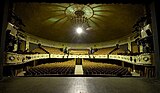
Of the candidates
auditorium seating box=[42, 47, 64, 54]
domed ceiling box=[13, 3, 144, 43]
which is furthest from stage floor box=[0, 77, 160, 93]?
auditorium seating box=[42, 47, 64, 54]

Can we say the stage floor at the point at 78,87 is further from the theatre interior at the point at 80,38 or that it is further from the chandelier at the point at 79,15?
the chandelier at the point at 79,15

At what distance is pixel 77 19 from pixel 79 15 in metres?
0.52

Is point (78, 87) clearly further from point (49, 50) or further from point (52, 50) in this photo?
point (52, 50)

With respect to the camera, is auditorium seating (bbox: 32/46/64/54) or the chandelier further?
auditorium seating (bbox: 32/46/64/54)

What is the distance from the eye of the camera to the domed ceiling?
5441 mm

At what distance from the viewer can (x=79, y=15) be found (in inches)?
272

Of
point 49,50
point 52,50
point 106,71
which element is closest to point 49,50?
point 49,50

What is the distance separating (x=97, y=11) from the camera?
631cm

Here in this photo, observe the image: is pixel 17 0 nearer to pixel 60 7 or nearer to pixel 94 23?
pixel 60 7

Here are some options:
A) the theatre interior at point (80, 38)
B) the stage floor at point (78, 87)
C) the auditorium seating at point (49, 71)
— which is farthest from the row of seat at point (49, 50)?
the stage floor at point (78, 87)

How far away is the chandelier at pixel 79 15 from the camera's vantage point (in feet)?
20.3

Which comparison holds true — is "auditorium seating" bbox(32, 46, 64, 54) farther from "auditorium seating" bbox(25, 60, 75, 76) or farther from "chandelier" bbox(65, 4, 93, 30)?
"auditorium seating" bbox(25, 60, 75, 76)

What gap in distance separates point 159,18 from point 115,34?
6.50m

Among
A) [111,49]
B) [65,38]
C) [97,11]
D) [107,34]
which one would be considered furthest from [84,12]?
[111,49]
